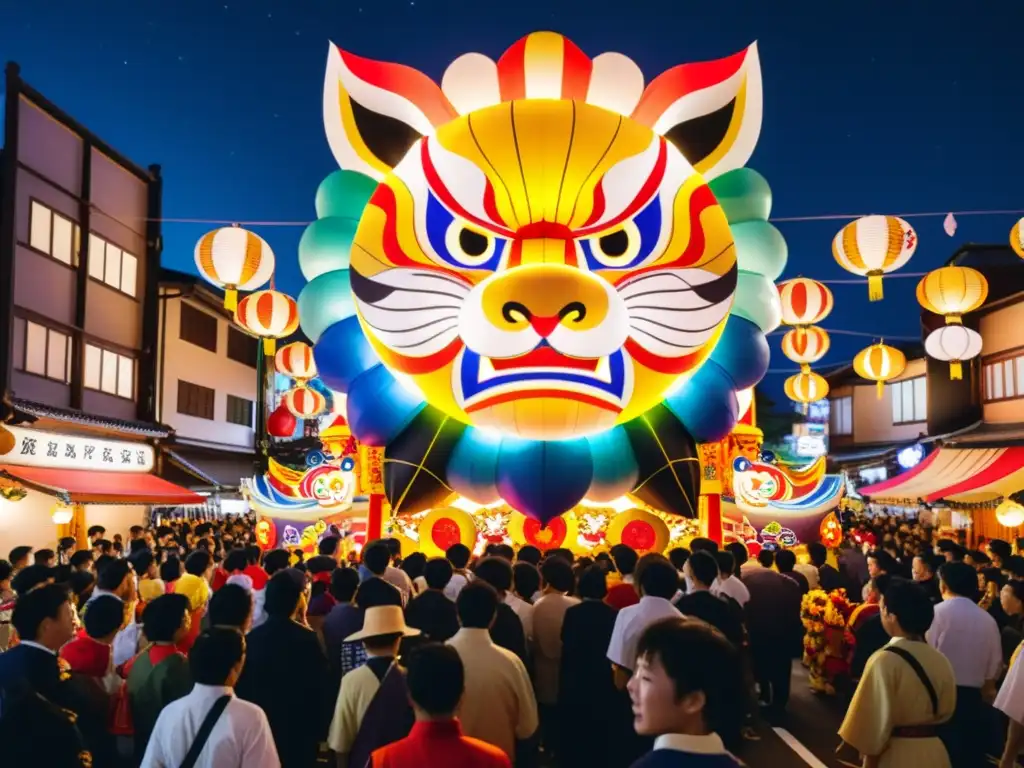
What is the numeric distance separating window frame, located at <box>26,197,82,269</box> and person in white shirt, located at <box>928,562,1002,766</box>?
580 inches

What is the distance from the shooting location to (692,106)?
8.72m

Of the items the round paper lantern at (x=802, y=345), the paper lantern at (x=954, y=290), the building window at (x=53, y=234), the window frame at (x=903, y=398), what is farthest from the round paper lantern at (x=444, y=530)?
the window frame at (x=903, y=398)

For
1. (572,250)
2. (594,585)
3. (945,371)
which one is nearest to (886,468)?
(945,371)

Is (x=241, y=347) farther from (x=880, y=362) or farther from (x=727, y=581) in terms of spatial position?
(x=727, y=581)

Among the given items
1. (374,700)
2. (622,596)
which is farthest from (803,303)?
(374,700)

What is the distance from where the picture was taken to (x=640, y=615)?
194 inches

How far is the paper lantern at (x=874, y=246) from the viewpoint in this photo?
10516 millimetres

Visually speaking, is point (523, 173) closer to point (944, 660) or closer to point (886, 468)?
point (944, 660)

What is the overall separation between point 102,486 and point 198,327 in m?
8.87

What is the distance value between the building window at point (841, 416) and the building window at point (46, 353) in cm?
2480

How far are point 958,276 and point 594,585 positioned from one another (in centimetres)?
964

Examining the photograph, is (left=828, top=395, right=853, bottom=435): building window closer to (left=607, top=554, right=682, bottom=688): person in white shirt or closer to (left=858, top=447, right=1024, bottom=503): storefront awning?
(left=858, top=447, right=1024, bottom=503): storefront awning

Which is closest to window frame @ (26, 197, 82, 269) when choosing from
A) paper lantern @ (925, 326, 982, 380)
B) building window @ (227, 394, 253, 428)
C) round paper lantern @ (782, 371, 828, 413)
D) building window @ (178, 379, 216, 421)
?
building window @ (178, 379, 216, 421)

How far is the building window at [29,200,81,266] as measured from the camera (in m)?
15.6
